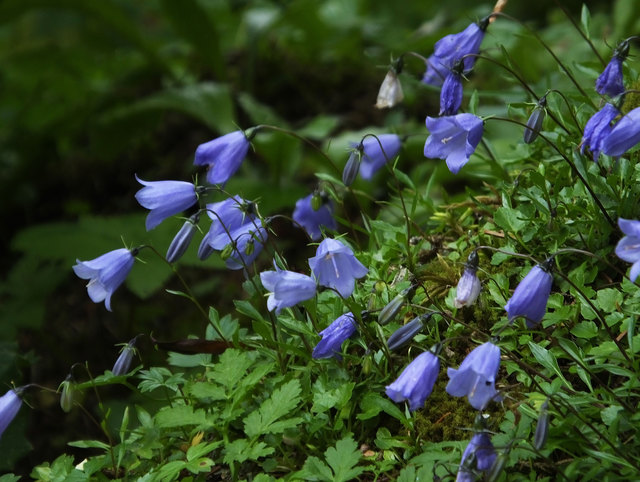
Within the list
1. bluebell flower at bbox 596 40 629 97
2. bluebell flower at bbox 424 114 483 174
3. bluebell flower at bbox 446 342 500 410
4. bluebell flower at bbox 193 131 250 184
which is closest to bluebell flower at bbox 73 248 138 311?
bluebell flower at bbox 193 131 250 184

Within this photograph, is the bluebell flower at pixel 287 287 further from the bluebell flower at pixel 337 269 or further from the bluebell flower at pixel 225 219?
the bluebell flower at pixel 225 219

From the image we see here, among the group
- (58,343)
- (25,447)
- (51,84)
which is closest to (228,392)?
(25,447)

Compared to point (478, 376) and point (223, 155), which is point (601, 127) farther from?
point (223, 155)

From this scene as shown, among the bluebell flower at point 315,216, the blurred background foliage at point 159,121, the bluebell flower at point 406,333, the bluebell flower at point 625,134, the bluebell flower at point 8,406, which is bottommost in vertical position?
the blurred background foliage at point 159,121

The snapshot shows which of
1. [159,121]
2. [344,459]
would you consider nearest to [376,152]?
[344,459]

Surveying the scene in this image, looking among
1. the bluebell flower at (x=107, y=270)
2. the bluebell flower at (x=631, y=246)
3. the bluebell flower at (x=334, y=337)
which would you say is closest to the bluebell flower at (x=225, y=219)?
the bluebell flower at (x=107, y=270)
